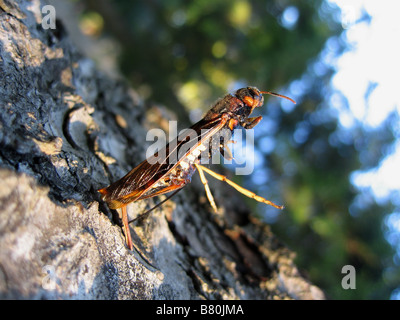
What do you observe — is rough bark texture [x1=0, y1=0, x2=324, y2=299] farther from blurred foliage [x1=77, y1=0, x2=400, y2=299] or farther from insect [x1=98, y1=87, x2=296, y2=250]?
blurred foliage [x1=77, y1=0, x2=400, y2=299]

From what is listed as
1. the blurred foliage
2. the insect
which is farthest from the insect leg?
the blurred foliage

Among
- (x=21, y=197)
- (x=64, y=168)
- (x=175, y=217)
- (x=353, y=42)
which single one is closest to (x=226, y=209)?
(x=175, y=217)

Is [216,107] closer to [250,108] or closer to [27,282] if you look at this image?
[250,108]

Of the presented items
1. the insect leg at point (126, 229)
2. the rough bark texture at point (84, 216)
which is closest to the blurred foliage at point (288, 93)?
the rough bark texture at point (84, 216)

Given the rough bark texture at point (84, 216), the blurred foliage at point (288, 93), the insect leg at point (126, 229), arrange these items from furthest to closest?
the blurred foliage at point (288, 93) < the insect leg at point (126, 229) < the rough bark texture at point (84, 216)

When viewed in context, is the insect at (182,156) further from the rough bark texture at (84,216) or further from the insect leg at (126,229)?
the rough bark texture at (84,216)

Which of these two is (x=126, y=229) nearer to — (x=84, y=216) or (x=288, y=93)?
(x=84, y=216)
